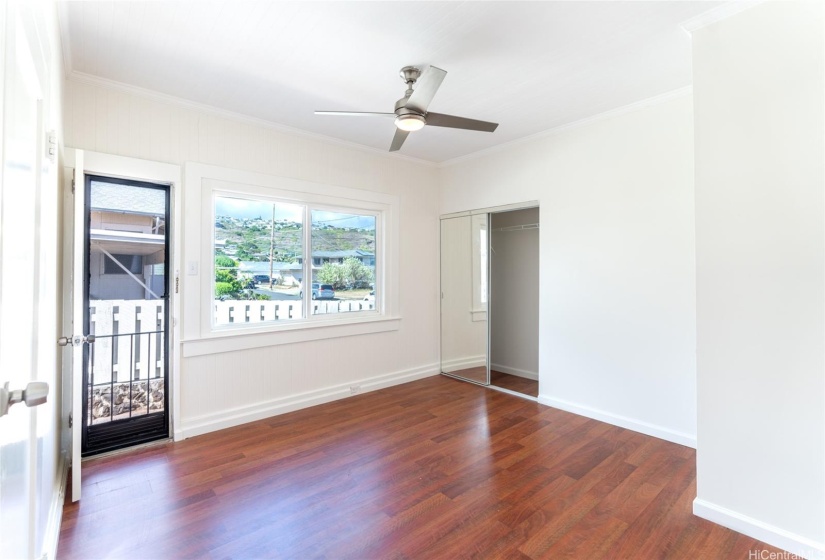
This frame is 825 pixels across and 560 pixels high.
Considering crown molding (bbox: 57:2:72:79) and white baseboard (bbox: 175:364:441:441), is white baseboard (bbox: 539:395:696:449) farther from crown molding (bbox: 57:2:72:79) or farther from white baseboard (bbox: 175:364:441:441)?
crown molding (bbox: 57:2:72:79)

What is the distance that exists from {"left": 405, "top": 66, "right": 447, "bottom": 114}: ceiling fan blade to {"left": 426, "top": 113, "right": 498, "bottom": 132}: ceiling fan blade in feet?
0.27

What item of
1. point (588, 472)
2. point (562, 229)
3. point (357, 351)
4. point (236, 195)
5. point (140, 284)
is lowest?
point (588, 472)

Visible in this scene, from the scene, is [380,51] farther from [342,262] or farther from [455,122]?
[342,262]

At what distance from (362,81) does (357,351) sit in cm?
265

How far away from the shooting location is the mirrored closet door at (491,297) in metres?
4.60

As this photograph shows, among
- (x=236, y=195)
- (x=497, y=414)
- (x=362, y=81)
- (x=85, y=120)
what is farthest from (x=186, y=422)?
(x=362, y=81)

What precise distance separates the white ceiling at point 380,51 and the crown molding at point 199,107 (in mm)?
44

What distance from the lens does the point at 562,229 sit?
3729 millimetres

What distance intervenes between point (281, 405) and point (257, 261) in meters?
1.37

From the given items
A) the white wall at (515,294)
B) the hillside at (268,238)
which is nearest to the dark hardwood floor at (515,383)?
the white wall at (515,294)

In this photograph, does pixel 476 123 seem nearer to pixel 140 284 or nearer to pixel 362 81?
pixel 362 81

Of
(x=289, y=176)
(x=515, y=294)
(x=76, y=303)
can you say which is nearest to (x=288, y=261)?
(x=289, y=176)

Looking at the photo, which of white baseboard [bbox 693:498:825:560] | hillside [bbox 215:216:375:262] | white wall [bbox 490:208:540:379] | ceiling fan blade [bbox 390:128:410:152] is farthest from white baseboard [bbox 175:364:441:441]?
white baseboard [bbox 693:498:825:560]

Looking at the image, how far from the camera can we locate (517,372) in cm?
496
